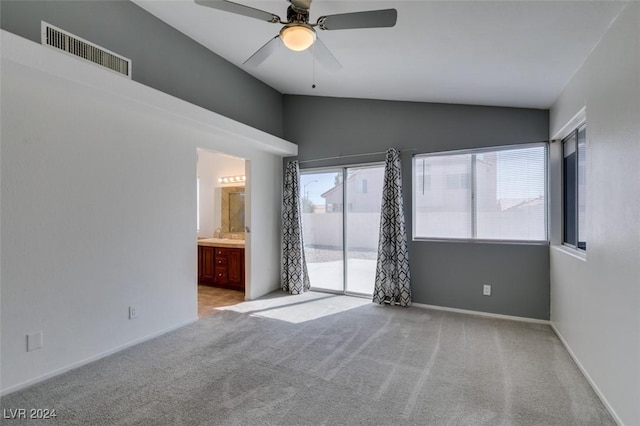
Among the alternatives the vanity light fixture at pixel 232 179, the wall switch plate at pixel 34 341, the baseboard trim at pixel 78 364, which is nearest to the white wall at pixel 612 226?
the baseboard trim at pixel 78 364

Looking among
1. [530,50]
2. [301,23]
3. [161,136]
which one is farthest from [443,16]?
[161,136]

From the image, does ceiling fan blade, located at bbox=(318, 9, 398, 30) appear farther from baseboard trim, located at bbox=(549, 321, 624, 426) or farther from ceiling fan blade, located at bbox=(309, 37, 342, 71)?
baseboard trim, located at bbox=(549, 321, 624, 426)

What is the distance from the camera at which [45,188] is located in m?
2.41

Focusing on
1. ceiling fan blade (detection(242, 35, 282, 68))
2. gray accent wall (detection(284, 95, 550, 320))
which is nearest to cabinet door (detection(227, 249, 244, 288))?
gray accent wall (detection(284, 95, 550, 320))

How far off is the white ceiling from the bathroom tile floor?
11.1 ft

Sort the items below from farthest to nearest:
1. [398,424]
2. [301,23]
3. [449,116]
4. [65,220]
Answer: [449,116] → [65,220] → [301,23] → [398,424]

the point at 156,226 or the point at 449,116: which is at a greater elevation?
the point at 449,116

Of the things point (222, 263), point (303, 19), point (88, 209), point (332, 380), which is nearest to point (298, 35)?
point (303, 19)

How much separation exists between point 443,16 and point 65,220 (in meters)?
3.38

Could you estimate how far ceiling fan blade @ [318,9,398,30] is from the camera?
Answer: 1907 mm

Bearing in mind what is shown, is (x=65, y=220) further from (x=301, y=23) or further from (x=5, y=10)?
(x=301, y=23)

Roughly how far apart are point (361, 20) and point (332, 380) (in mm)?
2632

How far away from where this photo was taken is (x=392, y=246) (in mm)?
4215

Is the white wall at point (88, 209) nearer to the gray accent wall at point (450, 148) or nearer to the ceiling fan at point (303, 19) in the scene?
the ceiling fan at point (303, 19)
